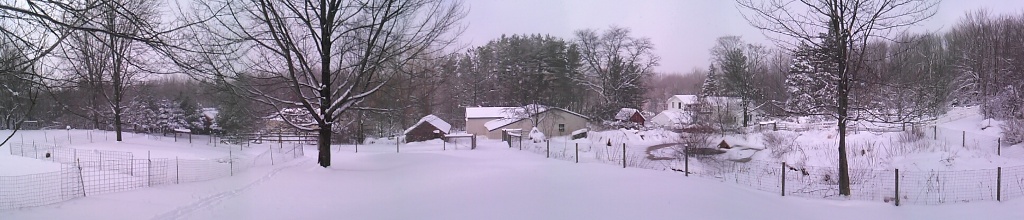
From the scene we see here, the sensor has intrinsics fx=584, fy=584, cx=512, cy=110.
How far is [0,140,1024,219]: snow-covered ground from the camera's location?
685 cm

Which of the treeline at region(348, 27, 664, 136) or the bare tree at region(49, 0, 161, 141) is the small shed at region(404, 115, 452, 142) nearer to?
the treeline at region(348, 27, 664, 136)

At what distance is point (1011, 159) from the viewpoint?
1775 cm

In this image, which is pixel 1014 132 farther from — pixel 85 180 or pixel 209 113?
pixel 209 113

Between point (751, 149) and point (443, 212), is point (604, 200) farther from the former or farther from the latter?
point (751, 149)

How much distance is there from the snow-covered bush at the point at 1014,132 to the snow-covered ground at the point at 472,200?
1454cm

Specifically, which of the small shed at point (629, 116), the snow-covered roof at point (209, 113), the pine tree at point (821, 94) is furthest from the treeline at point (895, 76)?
the snow-covered roof at point (209, 113)

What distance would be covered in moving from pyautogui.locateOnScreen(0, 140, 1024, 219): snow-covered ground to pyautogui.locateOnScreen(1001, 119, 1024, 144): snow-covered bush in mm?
14541

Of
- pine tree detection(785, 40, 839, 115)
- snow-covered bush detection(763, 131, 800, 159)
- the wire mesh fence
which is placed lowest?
snow-covered bush detection(763, 131, 800, 159)

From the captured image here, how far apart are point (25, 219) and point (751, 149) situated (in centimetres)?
2720

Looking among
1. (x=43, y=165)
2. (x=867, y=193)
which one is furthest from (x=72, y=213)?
(x=867, y=193)

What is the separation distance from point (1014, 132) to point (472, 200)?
2192 centimetres

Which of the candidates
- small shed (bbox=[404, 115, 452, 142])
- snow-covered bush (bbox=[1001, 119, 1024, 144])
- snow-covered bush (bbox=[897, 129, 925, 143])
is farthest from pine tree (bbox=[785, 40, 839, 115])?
small shed (bbox=[404, 115, 452, 142])

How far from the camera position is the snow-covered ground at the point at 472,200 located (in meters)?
6.85

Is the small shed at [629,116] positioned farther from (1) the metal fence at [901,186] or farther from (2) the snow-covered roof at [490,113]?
(1) the metal fence at [901,186]
